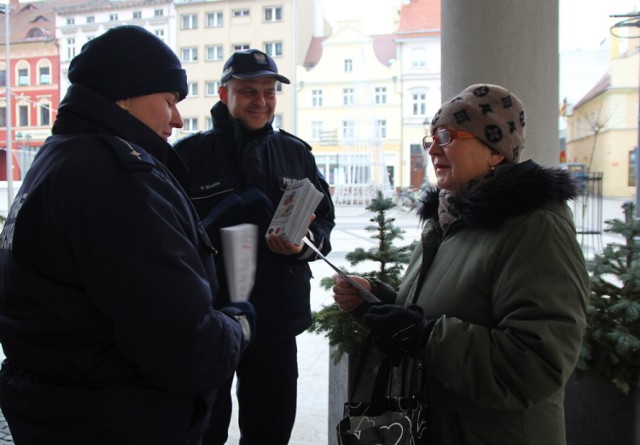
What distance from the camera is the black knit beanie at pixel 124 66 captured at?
1356 mm

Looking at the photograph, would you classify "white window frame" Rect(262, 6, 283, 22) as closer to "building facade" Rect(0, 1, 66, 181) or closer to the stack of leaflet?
"building facade" Rect(0, 1, 66, 181)

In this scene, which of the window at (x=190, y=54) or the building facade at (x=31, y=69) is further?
the building facade at (x=31, y=69)

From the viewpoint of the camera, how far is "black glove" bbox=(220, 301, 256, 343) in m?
1.48

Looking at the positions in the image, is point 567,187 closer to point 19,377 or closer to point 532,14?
point 19,377

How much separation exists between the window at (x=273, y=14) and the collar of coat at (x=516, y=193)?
19.6 metres

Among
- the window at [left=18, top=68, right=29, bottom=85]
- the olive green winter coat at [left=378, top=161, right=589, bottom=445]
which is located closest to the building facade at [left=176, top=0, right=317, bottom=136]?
the window at [left=18, top=68, right=29, bottom=85]

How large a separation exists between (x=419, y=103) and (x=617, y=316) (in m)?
29.4

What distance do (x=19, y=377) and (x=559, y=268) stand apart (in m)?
1.33

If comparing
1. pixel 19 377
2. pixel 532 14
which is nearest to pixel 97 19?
pixel 532 14

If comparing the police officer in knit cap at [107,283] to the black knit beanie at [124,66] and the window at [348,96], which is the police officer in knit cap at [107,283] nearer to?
the black knit beanie at [124,66]

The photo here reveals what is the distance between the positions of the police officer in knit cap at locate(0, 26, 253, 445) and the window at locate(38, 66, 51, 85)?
2663 centimetres

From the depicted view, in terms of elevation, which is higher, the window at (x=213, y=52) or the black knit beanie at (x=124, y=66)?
the window at (x=213, y=52)

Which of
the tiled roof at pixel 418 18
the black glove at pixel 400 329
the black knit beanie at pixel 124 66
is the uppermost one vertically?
the tiled roof at pixel 418 18

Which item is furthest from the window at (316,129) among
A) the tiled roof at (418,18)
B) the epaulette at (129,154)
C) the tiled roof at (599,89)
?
the epaulette at (129,154)
